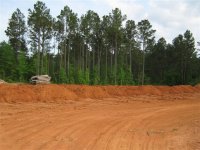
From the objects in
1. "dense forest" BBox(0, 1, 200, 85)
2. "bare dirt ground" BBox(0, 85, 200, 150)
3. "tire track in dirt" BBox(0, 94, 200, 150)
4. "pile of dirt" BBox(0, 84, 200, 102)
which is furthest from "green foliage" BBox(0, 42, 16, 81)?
"tire track in dirt" BBox(0, 94, 200, 150)

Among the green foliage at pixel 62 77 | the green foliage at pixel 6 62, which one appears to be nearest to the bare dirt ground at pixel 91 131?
the green foliage at pixel 62 77

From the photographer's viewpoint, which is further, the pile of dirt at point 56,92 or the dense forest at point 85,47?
the dense forest at point 85,47

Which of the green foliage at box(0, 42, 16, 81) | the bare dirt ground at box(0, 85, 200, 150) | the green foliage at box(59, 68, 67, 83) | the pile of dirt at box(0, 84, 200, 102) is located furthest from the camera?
the green foliage at box(0, 42, 16, 81)

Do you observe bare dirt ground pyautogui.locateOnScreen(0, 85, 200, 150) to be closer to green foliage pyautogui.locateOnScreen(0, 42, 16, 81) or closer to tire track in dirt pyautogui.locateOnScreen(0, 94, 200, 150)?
tire track in dirt pyautogui.locateOnScreen(0, 94, 200, 150)

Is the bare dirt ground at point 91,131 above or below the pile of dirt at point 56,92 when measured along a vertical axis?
below

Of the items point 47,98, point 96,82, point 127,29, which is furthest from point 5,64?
point 47,98

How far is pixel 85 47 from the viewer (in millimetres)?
77250

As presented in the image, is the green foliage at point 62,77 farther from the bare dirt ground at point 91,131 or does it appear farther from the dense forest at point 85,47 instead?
the bare dirt ground at point 91,131

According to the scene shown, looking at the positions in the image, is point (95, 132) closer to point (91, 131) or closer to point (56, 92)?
point (91, 131)

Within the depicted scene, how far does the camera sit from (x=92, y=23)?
6962 centimetres

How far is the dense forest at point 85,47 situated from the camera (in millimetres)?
61219

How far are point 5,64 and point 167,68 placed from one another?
41.2m

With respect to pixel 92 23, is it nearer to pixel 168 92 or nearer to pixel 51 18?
pixel 51 18

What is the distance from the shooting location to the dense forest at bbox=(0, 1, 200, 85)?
6122cm
